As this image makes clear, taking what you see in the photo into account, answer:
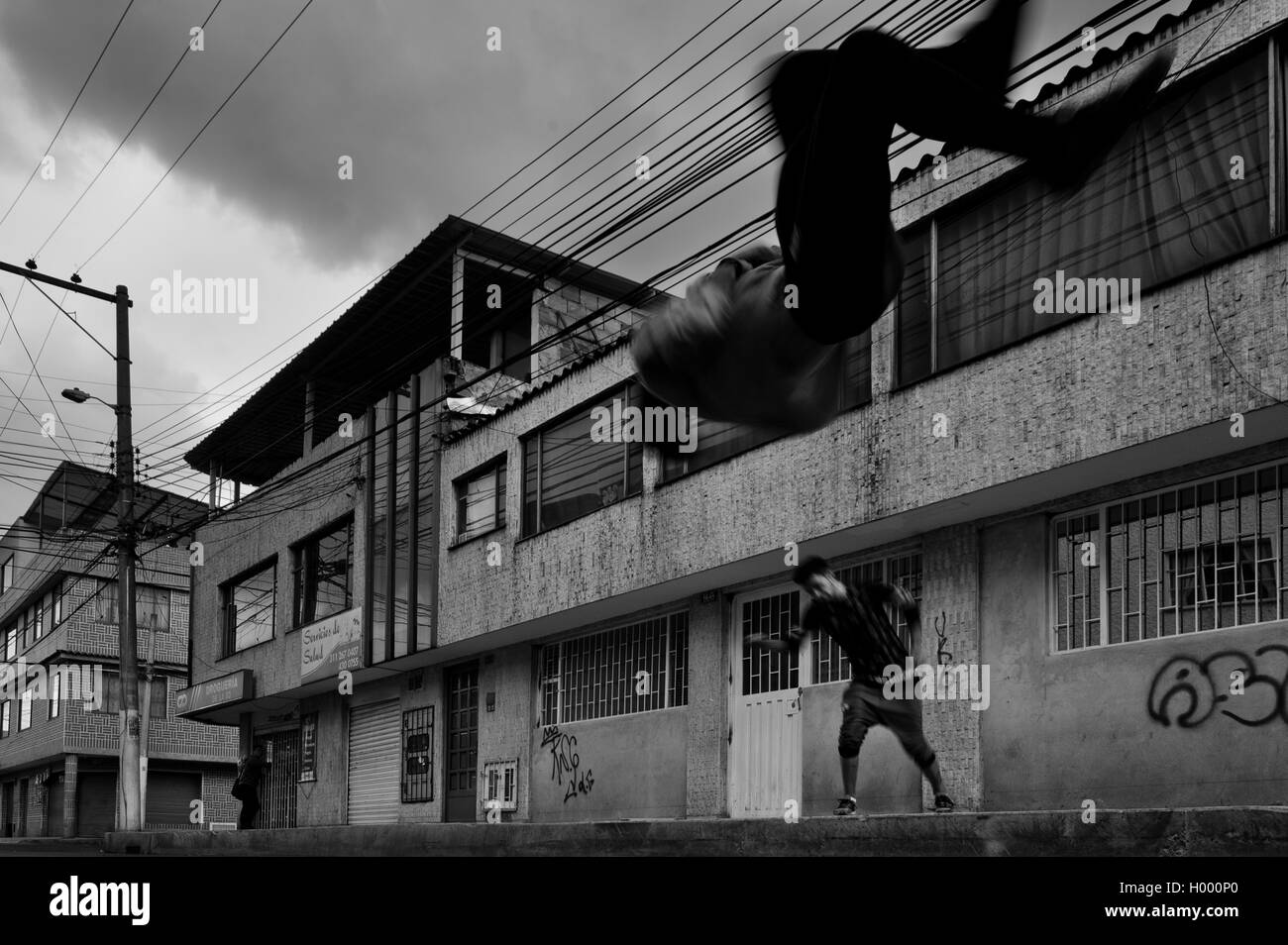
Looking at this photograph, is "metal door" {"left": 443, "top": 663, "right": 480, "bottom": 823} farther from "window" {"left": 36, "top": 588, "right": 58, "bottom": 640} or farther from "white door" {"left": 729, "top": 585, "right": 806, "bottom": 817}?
"window" {"left": 36, "top": 588, "right": 58, "bottom": 640}

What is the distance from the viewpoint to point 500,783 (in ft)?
60.6

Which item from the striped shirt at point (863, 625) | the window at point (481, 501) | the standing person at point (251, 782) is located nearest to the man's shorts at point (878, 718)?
the striped shirt at point (863, 625)

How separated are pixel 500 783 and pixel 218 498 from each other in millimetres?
14605

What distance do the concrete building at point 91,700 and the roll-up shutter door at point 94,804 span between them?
37 mm

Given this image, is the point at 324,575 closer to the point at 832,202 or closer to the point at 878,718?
the point at 878,718

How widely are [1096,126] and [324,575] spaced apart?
22.4 m

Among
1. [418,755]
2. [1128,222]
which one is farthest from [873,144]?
[418,755]

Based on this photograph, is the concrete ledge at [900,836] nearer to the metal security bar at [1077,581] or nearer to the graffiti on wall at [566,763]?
the metal security bar at [1077,581]

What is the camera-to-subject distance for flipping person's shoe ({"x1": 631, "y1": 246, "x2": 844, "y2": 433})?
2.83m

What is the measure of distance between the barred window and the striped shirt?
3130 mm

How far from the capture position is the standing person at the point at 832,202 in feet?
7.94

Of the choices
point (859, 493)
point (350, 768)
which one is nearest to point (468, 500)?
point (350, 768)

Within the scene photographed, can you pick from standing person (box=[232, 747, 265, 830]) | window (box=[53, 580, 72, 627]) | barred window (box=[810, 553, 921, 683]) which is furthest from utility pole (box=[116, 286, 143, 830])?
window (box=[53, 580, 72, 627])
